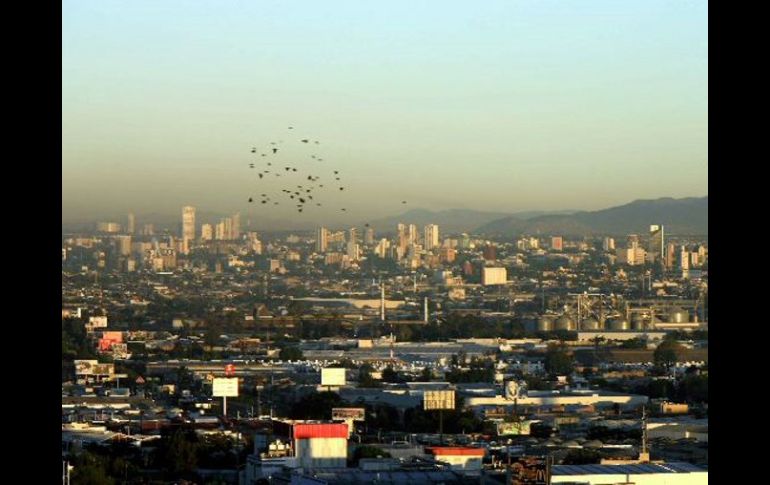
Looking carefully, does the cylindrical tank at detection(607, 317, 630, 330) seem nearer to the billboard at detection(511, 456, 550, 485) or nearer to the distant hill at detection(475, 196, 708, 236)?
the distant hill at detection(475, 196, 708, 236)

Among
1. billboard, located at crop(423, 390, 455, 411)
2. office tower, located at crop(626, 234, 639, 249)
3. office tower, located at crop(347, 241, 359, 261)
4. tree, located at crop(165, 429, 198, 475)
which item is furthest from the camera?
office tower, located at crop(626, 234, 639, 249)

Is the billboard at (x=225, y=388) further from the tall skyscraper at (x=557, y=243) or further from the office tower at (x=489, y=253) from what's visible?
the tall skyscraper at (x=557, y=243)

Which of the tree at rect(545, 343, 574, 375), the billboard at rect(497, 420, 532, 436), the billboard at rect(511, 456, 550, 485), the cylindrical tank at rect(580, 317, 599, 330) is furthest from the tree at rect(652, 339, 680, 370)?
the billboard at rect(511, 456, 550, 485)

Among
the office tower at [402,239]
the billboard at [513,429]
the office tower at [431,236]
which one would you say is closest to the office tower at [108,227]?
the office tower at [402,239]

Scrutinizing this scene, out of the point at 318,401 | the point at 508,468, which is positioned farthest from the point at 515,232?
the point at 508,468

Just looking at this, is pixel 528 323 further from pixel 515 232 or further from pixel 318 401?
pixel 318 401
